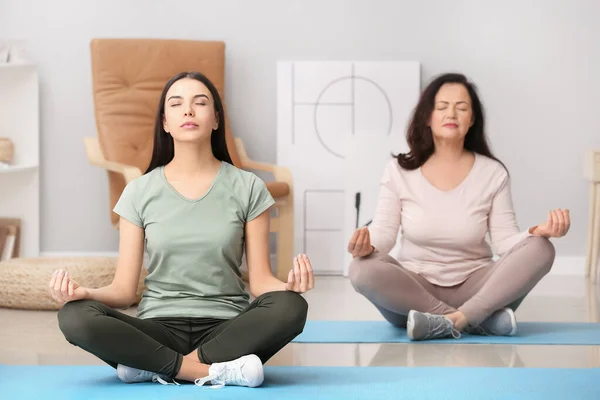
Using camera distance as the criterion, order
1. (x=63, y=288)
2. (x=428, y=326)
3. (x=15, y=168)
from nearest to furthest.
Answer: (x=63, y=288) < (x=428, y=326) < (x=15, y=168)

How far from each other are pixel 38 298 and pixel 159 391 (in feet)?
5.75

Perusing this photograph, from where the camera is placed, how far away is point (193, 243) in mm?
2307

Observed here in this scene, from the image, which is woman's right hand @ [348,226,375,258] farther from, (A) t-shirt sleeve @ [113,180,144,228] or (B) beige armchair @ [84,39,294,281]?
(B) beige armchair @ [84,39,294,281]

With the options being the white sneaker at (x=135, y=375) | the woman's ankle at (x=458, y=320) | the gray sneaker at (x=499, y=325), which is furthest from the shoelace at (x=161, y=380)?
the gray sneaker at (x=499, y=325)

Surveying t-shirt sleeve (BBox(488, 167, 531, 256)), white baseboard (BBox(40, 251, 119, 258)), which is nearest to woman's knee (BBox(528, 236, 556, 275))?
t-shirt sleeve (BBox(488, 167, 531, 256))

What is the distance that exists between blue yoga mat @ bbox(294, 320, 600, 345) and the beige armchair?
1.30m

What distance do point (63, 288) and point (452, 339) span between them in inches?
52.2

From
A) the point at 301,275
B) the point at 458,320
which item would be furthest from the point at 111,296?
the point at 458,320

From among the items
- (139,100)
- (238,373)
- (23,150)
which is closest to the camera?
(238,373)

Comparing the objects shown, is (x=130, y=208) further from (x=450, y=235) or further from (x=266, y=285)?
(x=450, y=235)

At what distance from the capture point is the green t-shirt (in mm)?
2307

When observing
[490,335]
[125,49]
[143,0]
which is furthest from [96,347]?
[143,0]

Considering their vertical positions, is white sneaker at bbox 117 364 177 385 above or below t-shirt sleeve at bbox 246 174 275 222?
below

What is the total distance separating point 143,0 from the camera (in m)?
4.99
